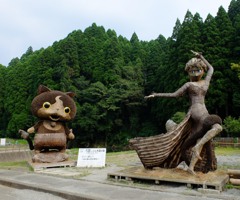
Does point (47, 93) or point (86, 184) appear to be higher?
point (47, 93)

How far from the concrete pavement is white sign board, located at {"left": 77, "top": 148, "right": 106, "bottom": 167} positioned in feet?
9.69

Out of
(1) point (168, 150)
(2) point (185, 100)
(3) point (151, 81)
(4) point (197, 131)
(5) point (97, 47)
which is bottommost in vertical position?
(1) point (168, 150)

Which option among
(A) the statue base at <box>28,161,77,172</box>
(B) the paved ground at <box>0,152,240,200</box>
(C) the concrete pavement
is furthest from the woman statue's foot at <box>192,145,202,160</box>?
(A) the statue base at <box>28,161,77,172</box>

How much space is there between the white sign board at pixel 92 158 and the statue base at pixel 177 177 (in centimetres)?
318

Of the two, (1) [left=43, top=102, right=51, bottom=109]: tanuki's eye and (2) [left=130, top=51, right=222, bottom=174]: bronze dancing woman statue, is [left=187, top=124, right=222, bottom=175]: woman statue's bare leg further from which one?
(1) [left=43, top=102, right=51, bottom=109]: tanuki's eye

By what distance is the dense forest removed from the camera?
2873 centimetres

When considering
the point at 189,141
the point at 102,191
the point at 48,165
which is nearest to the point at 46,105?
the point at 48,165

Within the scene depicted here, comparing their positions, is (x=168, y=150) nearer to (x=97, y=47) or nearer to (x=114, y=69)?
(x=114, y=69)

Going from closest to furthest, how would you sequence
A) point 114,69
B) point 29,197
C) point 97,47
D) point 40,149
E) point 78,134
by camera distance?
1. point 29,197
2. point 40,149
3. point 78,134
4. point 114,69
5. point 97,47

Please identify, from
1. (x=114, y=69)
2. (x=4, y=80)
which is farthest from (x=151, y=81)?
(x=4, y=80)

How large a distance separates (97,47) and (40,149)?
122 ft

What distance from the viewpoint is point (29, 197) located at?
A: 6.99m

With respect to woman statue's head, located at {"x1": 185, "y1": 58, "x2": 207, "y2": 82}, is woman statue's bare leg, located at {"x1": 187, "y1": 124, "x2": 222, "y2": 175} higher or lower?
lower

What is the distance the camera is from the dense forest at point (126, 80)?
28.7m
